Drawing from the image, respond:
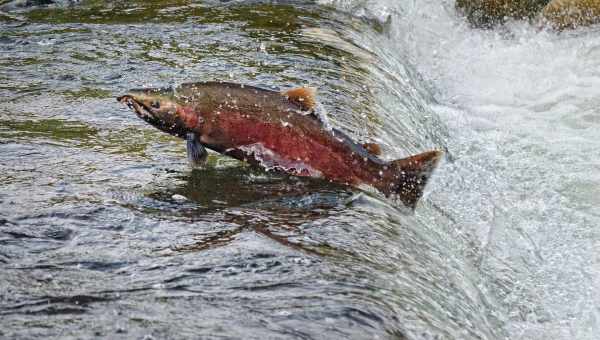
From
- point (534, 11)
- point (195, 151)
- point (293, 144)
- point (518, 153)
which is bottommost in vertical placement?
point (518, 153)

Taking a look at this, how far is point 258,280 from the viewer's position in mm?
3365

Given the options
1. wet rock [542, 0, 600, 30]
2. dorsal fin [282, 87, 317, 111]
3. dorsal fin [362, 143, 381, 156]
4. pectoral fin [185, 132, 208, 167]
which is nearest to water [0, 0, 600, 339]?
pectoral fin [185, 132, 208, 167]

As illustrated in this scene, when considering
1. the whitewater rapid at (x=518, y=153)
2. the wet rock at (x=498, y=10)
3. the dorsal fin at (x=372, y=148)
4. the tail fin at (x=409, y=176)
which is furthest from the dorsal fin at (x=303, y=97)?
the wet rock at (x=498, y=10)

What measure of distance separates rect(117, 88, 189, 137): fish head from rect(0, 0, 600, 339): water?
1.05 ft

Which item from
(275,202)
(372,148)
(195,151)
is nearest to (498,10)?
(372,148)

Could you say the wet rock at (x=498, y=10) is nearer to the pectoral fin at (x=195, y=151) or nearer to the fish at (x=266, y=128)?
the fish at (x=266, y=128)

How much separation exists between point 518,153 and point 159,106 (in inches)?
167

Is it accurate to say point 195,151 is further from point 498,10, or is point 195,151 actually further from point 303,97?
point 498,10

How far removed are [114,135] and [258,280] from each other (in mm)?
2460

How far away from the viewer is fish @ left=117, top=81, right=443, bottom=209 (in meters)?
4.50

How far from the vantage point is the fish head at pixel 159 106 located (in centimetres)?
449

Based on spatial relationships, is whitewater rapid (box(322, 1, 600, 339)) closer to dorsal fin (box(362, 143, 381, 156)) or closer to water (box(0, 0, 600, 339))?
water (box(0, 0, 600, 339))

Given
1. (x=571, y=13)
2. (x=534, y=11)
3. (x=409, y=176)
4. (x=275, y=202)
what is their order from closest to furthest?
(x=275, y=202), (x=409, y=176), (x=571, y=13), (x=534, y=11)

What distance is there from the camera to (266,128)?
4.51 metres
